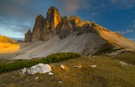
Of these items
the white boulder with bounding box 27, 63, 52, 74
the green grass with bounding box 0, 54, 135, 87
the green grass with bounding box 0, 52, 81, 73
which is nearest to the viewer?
the green grass with bounding box 0, 54, 135, 87

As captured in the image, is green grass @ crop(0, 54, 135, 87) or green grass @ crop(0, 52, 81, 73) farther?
green grass @ crop(0, 52, 81, 73)

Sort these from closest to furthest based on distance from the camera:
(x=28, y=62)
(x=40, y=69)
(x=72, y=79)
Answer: (x=72, y=79), (x=40, y=69), (x=28, y=62)

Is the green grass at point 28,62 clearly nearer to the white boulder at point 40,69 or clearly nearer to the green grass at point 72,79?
the green grass at point 72,79

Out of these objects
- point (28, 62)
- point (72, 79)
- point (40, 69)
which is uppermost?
point (28, 62)

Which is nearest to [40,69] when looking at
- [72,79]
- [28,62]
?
[72,79]

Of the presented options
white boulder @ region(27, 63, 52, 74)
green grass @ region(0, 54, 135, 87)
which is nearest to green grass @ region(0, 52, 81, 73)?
green grass @ region(0, 54, 135, 87)

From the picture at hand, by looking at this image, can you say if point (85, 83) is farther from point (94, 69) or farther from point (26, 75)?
point (26, 75)

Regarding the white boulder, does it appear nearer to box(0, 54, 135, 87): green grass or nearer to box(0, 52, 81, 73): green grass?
box(0, 54, 135, 87): green grass

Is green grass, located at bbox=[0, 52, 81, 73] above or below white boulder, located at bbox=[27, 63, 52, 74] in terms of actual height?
above

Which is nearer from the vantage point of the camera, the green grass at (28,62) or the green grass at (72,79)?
the green grass at (72,79)

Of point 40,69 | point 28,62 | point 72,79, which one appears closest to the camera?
point 72,79

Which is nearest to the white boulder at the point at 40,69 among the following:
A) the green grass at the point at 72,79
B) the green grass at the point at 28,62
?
the green grass at the point at 72,79

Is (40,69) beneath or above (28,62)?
beneath

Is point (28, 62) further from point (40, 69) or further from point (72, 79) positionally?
point (72, 79)
